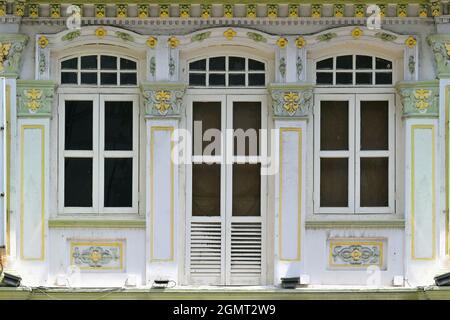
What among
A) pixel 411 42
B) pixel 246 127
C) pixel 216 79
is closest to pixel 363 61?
pixel 411 42

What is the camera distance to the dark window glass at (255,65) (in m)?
Result: 10.5

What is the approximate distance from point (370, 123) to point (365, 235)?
1.39 meters

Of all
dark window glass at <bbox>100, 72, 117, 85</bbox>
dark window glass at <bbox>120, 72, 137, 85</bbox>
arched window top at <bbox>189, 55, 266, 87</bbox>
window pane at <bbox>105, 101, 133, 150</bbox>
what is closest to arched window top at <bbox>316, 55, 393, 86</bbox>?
arched window top at <bbox>189, 55, 266, 87</bbox>

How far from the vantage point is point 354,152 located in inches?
411

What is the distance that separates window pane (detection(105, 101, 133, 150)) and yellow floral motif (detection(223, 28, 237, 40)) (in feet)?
4.70

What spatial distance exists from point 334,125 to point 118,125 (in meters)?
2.68

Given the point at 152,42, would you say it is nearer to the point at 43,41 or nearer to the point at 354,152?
the point at 43,41

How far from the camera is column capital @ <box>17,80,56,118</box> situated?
10188 mm

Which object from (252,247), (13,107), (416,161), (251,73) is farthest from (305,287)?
(13,107)

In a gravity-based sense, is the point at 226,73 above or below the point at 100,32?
below

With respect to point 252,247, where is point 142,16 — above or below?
above

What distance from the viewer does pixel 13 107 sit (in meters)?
10.2

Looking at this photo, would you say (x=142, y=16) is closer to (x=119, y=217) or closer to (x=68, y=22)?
(x=68, y=22)

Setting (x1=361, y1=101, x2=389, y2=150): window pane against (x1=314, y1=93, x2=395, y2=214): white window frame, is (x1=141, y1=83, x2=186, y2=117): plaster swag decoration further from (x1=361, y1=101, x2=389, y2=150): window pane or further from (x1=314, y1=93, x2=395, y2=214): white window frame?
(x1=361, y1=101, x2=389, y2=150): window pane
